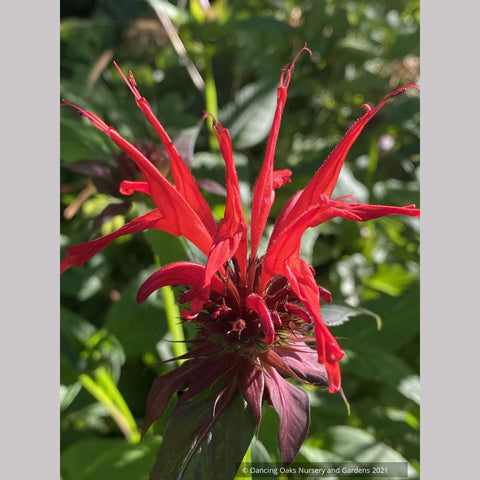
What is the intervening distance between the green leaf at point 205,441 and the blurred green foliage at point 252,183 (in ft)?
Result: 0.53

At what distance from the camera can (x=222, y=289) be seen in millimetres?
668

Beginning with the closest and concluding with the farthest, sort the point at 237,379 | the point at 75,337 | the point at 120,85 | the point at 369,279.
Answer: the point at 237,379
the point at 75,337
the point at 369,279
the point at 120,85

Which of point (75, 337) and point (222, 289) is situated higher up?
point (222, 289)

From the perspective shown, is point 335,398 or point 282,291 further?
point 335,398

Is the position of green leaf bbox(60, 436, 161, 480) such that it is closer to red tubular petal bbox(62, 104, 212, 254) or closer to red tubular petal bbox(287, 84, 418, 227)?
red tubular petal bbox(62, 104, 212, 254)

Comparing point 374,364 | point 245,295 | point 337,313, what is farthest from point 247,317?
point 374,364

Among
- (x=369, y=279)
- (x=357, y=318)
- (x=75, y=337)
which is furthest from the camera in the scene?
(x=369, y=279)

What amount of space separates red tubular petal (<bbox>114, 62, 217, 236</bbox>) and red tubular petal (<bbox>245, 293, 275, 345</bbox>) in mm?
138

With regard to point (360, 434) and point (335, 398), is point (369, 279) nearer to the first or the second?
point (335, 398)

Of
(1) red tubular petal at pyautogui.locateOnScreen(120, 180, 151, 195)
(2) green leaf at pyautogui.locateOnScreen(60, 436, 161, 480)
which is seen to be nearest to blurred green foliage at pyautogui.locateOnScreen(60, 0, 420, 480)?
(2) green leaf at pyautogui.locateOnScreen(60, 436, 161, 480)

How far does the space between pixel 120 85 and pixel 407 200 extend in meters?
0.99

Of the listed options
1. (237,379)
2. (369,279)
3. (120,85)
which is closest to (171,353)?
(237,379)

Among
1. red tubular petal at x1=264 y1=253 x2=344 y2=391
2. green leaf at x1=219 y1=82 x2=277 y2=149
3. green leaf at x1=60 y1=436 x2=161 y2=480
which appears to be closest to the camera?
red tubular petal at x1=264 y1=253 x2=344 y2=391

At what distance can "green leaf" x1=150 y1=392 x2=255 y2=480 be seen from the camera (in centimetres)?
58
